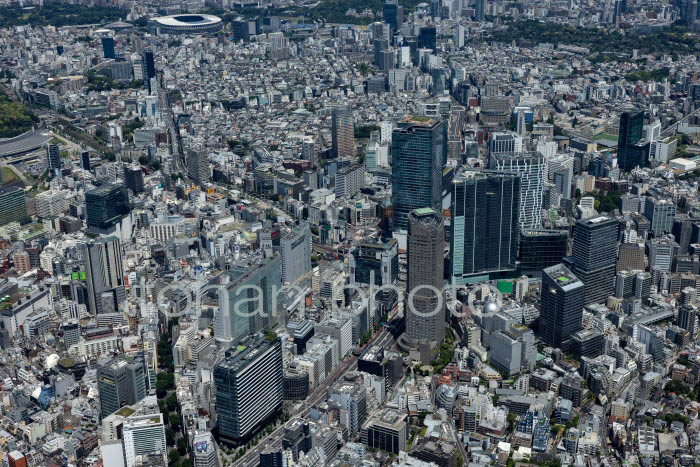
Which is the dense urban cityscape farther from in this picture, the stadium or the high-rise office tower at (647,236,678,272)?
the stadium

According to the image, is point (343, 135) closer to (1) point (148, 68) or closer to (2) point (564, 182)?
(2) point (564, 182)

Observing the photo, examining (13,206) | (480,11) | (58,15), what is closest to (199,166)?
(13,206)

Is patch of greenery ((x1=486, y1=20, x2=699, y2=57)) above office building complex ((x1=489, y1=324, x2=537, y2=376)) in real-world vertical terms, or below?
above

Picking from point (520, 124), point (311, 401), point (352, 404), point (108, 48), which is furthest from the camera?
point (108, 48)

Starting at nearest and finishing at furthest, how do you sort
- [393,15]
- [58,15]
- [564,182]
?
[564,182] → [393,15] → [58,15]

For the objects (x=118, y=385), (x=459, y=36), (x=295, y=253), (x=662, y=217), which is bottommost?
(x=118, y=385)

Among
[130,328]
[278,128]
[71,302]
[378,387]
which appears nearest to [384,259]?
[378,387]

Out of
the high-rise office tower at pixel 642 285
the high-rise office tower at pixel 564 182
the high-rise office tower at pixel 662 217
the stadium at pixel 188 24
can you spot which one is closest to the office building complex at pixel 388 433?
the high-rise office tower at pixel 642 285

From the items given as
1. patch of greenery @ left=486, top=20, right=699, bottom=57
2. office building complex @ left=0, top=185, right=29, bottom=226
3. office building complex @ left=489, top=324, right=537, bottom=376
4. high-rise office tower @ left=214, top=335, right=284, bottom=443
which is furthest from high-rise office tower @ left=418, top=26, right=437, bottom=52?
high-rise office tower @ left=214, top=335, right=284, bottom=443
